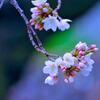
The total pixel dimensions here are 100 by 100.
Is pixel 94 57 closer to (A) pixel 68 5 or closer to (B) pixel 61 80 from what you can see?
(B) pixel 61 80

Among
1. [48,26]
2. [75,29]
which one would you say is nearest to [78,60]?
[48,26]

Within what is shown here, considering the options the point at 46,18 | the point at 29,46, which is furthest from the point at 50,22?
the point at 29,46

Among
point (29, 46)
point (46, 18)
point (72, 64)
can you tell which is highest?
point (29, 46)

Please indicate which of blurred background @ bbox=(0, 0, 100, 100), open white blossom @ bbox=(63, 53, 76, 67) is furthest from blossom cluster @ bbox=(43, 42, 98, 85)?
blurred background @ bbox=(0, 0, 100, 100)

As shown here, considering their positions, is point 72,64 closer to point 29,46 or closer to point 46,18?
point 46,18

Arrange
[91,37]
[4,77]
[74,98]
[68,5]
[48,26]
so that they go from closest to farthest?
[48,26], [74,98], [91,37], [4,77], [68,5]
